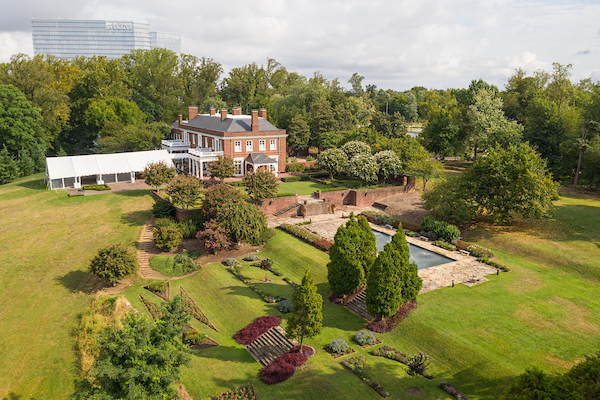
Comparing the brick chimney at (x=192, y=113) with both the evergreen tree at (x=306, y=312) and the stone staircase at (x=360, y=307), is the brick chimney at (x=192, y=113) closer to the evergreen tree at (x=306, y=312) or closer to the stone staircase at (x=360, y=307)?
the stone staircase at (x=360, y=307)

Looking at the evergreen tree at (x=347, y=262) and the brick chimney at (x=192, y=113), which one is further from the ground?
the brick chimney at (x=192, y=113)

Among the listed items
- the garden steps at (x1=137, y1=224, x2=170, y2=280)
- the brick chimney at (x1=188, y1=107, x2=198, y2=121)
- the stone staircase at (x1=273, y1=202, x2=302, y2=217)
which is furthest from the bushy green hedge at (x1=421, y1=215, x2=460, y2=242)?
the brick chimney at (x1=188, y1=107, x2=198, y2=121)

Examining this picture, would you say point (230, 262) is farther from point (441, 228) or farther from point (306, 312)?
point (441, 228)

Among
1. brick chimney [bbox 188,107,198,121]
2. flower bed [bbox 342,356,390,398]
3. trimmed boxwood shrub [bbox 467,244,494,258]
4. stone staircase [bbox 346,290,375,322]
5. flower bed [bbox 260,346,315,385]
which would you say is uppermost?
brick chimney [bbox 188,107,198,121]

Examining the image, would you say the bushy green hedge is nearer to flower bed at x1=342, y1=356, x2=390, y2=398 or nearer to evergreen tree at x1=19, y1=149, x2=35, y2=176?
flower bed at x1=342, y1=356, x2=390, y2=398

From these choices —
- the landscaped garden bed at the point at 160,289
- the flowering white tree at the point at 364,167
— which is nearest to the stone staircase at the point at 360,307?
Result: the landscaped garden bed at the point at 160,289

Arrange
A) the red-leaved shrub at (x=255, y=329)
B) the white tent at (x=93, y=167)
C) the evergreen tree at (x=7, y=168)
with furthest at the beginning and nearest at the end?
the evergreen tree at (x=7, y=168)
the white tent at (x=93, y=167)
the red-leaved shrub at (x=255, y=329)

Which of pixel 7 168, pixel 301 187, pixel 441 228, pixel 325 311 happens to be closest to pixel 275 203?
pixel 301 187

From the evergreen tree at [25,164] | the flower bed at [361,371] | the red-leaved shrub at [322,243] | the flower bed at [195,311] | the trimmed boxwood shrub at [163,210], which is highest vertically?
the evergreen tree at [25,164]
